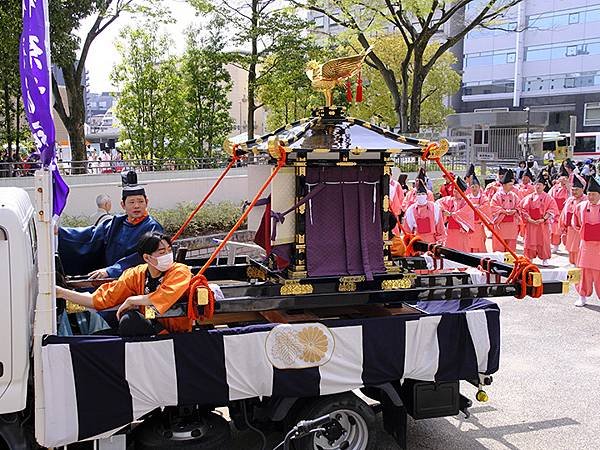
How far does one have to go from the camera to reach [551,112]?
52812mm

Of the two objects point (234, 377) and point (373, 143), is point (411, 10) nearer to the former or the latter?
point (373, 143)

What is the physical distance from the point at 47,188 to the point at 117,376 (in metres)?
1.27

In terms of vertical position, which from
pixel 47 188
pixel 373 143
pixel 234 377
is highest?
pixel 373 143

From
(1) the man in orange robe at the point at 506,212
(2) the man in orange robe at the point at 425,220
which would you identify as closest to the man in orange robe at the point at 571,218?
(1) the man in orange robe at the point at 506,212

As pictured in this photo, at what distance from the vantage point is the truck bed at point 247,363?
3779 mm

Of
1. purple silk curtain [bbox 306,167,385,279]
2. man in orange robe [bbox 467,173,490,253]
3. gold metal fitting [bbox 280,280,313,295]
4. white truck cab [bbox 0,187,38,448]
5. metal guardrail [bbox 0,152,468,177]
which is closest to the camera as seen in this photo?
white truck cab [bbox 0,187,38,448]

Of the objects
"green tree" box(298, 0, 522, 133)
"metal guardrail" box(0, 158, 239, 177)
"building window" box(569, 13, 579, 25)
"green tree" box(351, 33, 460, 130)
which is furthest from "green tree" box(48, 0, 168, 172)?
"building window" box(569, 13, 579, 25)

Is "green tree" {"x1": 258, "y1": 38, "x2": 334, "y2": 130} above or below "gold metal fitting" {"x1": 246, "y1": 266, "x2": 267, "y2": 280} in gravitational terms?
above

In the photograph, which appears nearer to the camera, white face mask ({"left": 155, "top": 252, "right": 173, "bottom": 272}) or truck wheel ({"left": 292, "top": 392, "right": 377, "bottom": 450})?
white face mask ({"left": 155, "top": 252, "right": 173, "bottom": 272})

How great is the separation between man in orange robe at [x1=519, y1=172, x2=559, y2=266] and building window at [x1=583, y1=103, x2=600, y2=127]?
43476mm

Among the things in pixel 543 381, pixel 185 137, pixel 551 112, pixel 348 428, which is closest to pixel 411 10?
pixel 185 137

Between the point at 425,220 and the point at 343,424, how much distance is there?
618 centimetres

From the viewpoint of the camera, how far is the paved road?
5.14 metres

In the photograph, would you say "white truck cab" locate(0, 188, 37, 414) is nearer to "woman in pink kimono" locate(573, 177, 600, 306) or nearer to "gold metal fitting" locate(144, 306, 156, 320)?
"gold metal fitting" locate(144, 306, 156, 320)
